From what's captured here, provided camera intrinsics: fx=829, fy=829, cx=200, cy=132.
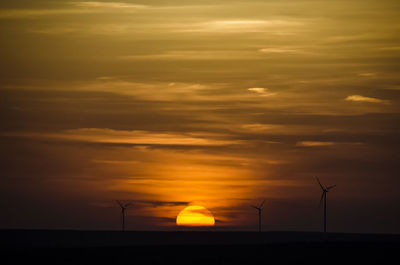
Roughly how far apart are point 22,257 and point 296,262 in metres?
44.6

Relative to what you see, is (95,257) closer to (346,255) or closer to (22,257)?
(22,257)

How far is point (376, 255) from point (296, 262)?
815 inches

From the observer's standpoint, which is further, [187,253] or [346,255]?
[187,253]

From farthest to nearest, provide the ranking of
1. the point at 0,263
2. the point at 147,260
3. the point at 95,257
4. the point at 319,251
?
the point at 319,251 → the point at 95,257 → the point at 147,260 → the point at 0,263

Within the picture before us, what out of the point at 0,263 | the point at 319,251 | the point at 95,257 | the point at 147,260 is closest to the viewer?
the point at 0,263

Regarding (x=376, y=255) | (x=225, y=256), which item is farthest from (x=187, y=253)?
(x=376, y=255)

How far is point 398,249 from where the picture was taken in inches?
6191

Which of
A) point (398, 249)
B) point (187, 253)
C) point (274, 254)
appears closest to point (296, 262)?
point (274, 254)

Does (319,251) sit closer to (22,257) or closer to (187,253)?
(187,253)

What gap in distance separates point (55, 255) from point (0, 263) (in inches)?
926

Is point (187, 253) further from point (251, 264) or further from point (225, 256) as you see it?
point (251, 264)

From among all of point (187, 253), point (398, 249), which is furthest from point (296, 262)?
point (398, 249)

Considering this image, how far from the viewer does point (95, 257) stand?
137m

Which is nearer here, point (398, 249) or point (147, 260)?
point (147, 260)
